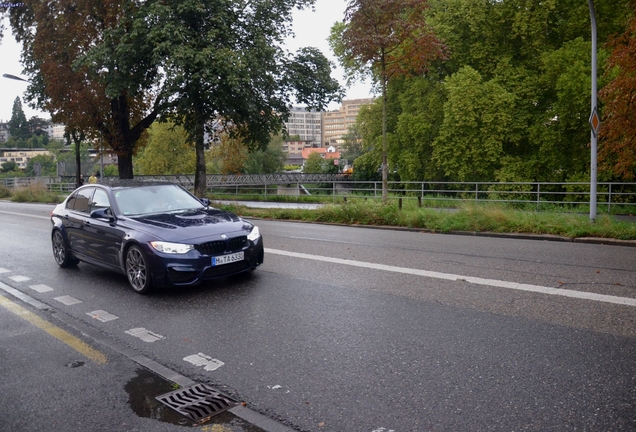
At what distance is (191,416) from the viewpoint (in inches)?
154

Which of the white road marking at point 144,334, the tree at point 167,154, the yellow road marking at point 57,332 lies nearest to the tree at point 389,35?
the yellow road marking at point 57,332

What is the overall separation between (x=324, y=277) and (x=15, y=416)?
509cm

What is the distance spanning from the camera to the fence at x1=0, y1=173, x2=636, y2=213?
71.9 ft

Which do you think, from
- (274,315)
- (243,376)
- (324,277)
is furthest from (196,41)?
(243,376)

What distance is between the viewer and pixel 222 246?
7664 millimetres

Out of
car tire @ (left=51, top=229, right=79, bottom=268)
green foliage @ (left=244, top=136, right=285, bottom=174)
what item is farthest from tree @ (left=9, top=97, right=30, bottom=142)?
car tire @ (left=51, top=229, right=79, bottom=268)

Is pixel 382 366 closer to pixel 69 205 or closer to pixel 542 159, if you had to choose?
pixel 69 205

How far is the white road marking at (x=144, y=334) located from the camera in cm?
571

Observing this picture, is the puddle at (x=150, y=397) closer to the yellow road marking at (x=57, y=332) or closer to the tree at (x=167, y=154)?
the yellow road marking at (x=57, y=332)

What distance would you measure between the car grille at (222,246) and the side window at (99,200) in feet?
7.34

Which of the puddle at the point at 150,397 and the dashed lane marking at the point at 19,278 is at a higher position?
the dashed lane marking at the point at 19,278

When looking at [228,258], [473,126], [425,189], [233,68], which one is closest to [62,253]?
[228,258]

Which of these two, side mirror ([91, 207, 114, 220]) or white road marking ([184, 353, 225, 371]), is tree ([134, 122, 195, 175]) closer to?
side mirror ([91, 207, 114, 220])

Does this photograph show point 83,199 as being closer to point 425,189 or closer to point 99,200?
point 99,200
